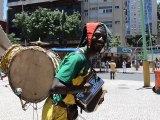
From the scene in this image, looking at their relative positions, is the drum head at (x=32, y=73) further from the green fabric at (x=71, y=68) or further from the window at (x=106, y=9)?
the window at (x=106, y=9)

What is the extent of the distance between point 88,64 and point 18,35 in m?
57.5

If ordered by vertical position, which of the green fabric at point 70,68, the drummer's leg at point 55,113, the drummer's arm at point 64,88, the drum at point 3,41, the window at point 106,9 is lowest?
the drummer's leg at point 55,113

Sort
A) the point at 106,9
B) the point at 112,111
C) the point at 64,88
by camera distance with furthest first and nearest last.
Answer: the point at 106,9
the point at 112,111
the point at 64,88

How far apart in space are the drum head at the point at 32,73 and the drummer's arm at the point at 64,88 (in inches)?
49.2

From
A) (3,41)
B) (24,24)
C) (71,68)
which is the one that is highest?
(24,24)

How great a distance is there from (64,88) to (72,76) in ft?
0.38

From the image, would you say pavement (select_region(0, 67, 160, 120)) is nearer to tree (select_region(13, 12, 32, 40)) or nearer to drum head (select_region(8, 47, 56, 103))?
drum head (select_region(8, 47, 56, 103))

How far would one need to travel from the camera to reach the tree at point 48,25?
2012 inches

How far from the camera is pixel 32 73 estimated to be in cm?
442

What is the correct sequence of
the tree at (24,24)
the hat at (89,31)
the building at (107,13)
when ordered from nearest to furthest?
1. the hat at (89,31)
2. the tree at (24,24)
3. the building at (107,13)

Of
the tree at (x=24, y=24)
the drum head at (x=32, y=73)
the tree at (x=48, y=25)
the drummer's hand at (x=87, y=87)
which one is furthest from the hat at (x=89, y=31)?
the tree at (x=24, y=24)

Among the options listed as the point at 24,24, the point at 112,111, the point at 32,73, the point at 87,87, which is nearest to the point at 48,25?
the point at 24,24

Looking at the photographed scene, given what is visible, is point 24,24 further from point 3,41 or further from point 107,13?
point 3,41

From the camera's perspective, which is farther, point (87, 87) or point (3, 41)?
point (3, 41)
